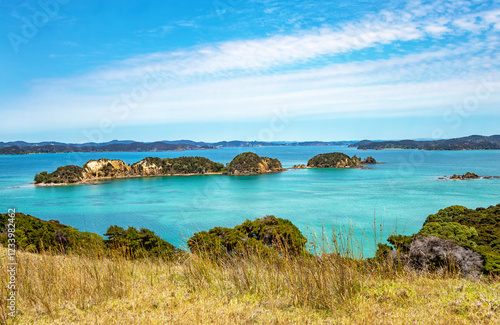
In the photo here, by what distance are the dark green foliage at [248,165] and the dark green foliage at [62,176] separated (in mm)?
35891

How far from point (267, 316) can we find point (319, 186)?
2349 inches

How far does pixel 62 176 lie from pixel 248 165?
147 feet

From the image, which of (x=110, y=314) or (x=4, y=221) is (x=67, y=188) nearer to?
(x=4, y=221)

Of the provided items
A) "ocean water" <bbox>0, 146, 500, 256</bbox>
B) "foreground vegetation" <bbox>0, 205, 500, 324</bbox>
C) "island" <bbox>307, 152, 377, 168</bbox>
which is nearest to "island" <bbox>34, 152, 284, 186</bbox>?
"ocean water" <bbox>0, 146, 500, 256</bbox>

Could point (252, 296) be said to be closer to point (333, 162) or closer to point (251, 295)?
point (251, 295)

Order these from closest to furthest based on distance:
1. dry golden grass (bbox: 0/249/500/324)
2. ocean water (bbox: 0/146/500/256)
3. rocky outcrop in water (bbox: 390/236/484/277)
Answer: dry golden grass (bbox: 0/249/500/324)
rocky outcrop in water (bbox: 390/236/484/277)
ocean water (bbox: 0/146/500/256)

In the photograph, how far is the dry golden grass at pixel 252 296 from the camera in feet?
12.8

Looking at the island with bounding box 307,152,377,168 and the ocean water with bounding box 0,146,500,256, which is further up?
the island with bounding box 307,152,377,168

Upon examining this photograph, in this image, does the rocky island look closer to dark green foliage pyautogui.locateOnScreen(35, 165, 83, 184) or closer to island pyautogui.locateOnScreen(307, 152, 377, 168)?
dark green foliage pyautogui.locateOnScreen(35, 165, 83, 184)

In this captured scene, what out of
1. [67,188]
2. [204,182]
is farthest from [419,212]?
[67,188]

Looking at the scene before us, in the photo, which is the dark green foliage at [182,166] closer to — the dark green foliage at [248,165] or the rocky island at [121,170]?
the rocky island at [121,170]

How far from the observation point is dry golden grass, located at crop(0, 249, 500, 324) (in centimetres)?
391

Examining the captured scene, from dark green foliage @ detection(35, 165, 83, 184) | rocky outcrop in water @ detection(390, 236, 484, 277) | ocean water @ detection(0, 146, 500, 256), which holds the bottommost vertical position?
ocean water @ detection(0, 146, 500, 256)

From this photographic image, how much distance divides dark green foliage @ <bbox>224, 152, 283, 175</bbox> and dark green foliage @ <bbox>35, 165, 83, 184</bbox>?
3589 centimetres
